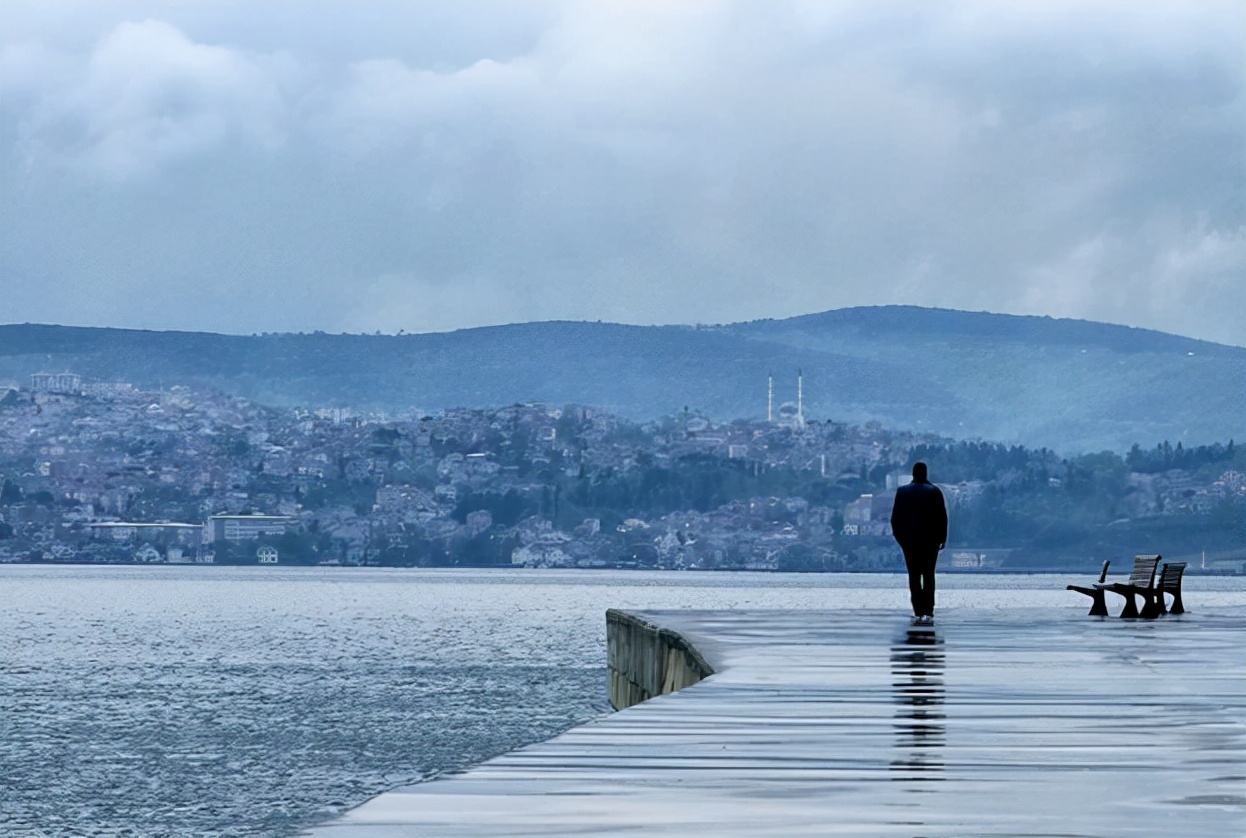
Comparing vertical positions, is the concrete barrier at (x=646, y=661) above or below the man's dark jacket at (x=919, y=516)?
below

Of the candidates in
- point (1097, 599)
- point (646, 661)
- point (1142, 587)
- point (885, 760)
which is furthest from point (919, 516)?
point (885, 760)

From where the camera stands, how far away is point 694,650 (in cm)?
1989

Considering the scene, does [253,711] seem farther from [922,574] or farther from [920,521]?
[920,521]

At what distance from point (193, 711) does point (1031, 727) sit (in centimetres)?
3491

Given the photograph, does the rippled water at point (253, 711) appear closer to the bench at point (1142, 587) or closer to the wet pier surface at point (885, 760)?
the wet pier surface at point (885, 760)

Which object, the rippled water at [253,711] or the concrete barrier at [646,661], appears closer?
the concrete barrier at [646,661]

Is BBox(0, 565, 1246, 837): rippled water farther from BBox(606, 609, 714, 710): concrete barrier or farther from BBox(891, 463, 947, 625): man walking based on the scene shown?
BBox(891, 463, 947, 625): man walking

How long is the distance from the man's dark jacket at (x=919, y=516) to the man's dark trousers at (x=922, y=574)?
5.3 inches

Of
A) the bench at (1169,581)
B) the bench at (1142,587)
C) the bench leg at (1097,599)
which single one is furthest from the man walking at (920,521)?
the bench at (1169,581)

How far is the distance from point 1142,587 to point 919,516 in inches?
191

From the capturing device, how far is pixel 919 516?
80.6 ft

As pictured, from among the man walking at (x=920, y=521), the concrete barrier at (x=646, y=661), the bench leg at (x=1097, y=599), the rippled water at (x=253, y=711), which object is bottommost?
the rippled water at (x=253, y=711)

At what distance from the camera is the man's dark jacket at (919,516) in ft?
80.6

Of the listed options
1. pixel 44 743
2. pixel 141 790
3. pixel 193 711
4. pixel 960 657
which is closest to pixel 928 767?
pixel 960 657
